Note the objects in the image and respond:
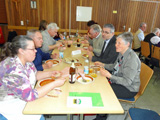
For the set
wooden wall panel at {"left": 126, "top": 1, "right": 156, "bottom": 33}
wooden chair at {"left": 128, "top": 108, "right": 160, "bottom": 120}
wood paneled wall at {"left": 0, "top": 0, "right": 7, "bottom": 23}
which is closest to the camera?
wooden chair at {"left": 128, "top": 108, "right": 160, "bottom": 120}

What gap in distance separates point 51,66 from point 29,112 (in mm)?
959

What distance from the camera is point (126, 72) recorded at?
1.73 metres

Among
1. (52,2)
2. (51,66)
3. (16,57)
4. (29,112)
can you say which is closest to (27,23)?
(52,2)

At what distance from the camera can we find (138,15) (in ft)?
19.2

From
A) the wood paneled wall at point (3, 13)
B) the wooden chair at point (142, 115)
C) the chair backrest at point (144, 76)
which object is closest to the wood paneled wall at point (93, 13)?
the wood paneled wall at point (3, 13)

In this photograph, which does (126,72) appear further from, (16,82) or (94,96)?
(16,82)

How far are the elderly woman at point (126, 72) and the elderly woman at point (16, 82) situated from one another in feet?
2.80

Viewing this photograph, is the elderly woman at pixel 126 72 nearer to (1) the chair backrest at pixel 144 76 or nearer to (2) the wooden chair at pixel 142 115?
(1) the chair backrest at pixel 144 76

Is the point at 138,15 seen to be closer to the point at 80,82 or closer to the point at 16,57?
the point at 80,82

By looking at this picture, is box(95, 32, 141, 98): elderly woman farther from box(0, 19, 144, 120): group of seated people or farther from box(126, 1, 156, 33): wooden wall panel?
box(126, 1, 156, 33): wooden wall panel

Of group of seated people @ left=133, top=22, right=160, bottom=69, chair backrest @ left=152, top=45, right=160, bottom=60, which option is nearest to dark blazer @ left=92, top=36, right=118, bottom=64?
chair backrest @ left=152, top=45, right=160, bottom=60

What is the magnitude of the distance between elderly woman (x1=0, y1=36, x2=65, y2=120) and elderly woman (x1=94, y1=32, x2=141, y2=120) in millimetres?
854

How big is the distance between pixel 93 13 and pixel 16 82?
17.1 ft

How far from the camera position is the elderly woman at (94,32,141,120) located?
1714 mm
